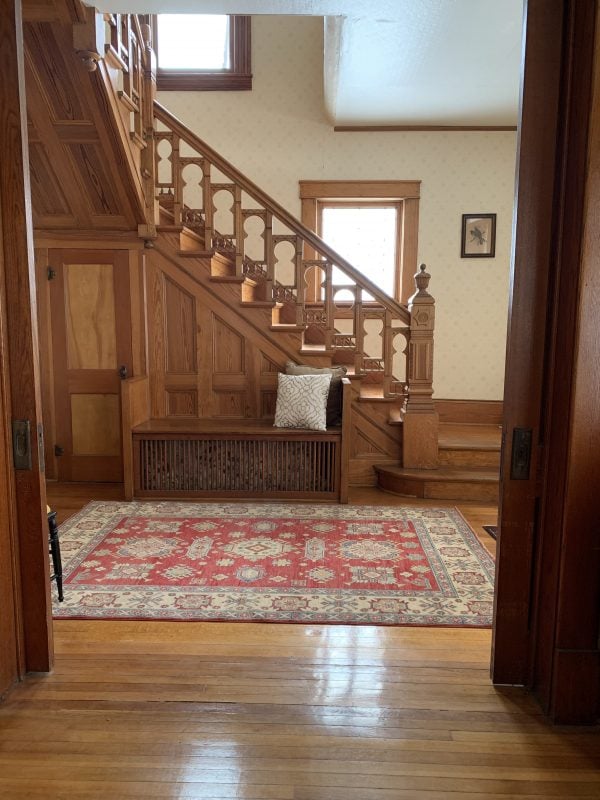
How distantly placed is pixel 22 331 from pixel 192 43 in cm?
514

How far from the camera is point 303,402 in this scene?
4402 millimetres

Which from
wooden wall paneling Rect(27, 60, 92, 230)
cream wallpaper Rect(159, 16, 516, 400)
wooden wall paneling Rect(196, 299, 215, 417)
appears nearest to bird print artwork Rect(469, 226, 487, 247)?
cream wallpaper Rect(159, 16, 516, 400)

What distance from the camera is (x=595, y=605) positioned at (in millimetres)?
1786

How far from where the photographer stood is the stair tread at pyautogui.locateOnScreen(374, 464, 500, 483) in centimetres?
446

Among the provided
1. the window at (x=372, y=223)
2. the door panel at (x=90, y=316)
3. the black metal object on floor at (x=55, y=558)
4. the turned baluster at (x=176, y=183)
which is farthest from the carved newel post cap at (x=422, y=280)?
the black metal object on floor at (x=55, y=558)

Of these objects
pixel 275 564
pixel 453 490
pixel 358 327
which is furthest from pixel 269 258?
pixel 275 564

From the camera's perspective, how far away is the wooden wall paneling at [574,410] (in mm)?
1679

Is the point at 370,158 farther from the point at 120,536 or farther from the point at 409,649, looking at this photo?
the point at 409,649

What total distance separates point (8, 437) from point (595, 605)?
6.29 feet

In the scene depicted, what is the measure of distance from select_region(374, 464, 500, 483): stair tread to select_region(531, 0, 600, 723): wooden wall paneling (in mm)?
2594

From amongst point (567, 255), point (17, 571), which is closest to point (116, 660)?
point (17, 571)

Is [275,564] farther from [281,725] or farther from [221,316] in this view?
[221,316]

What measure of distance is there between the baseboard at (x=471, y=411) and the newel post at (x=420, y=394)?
1.42 m

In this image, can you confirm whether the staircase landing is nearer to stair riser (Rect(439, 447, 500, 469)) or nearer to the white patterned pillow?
stair riser (Rect(439, 447, 500, 469))
